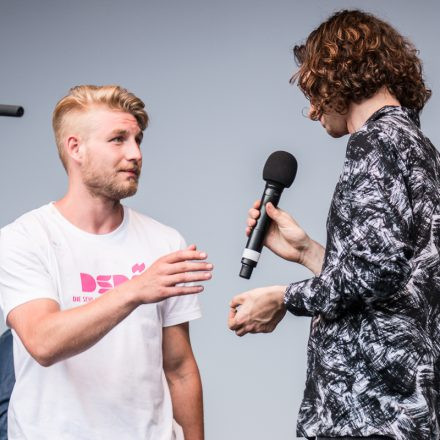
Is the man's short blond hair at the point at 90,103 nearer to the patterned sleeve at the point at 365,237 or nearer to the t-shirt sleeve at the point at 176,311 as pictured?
the t-shirt sleeve at the point at 176,311

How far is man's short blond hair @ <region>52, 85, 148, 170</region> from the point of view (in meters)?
2.21

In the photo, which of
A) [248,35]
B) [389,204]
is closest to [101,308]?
[389,204]

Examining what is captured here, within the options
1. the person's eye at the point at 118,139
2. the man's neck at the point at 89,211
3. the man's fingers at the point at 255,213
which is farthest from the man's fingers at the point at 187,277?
the person's eye at the point at 118,139

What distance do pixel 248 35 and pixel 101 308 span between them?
1988 millimetres

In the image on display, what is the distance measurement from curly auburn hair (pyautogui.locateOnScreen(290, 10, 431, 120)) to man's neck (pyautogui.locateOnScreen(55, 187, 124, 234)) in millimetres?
714

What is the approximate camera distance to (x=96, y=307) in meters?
1.73

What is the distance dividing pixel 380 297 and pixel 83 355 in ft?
2.81

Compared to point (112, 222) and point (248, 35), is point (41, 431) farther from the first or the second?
point (248, 35)

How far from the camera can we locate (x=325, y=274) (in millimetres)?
1439

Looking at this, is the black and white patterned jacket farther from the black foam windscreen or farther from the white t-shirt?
the white t-shirt

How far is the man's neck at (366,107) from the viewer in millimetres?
1578

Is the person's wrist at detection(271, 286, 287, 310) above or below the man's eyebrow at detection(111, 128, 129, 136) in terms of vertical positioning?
below

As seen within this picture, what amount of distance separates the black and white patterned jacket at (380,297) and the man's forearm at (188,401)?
0.73 metres

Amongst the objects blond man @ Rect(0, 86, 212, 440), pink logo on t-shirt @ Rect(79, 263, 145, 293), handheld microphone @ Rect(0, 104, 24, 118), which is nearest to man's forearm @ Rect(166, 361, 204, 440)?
blond man @ Rect(0, 86, 212, 440)
